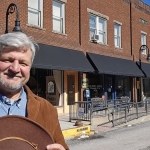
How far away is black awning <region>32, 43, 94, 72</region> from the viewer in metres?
12.8

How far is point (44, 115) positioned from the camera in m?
2.08

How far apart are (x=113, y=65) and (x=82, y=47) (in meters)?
2.95

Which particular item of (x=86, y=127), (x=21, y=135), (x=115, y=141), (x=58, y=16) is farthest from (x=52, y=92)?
(x=21, y=135)

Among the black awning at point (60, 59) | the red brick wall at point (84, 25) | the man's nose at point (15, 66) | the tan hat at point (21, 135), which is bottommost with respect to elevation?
the tan hat at point (21, 135)

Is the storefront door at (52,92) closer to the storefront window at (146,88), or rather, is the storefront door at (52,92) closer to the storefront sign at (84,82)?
the storefront sign at (84,82)

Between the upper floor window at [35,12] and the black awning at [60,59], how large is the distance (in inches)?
46.1

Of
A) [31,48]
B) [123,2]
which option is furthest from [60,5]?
[31,48]

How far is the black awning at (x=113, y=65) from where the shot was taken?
1681cm

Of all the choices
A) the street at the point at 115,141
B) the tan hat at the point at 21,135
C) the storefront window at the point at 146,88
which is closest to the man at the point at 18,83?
the tan hat at the point at 21,135

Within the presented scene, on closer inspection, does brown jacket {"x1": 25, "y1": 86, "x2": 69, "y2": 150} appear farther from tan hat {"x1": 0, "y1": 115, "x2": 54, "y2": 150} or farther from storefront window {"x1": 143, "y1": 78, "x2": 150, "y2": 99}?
storefront window {"x1": 143, "y1": 78, "x2": 150, "y2": 99}

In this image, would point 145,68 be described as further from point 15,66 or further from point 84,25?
point 15,66

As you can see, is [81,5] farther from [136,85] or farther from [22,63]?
[22,63]

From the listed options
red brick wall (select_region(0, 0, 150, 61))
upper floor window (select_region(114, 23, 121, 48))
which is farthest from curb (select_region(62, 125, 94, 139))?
upper floor window (select_region(114, 23, 121, 48))

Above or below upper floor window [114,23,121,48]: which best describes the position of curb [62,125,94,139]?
below
